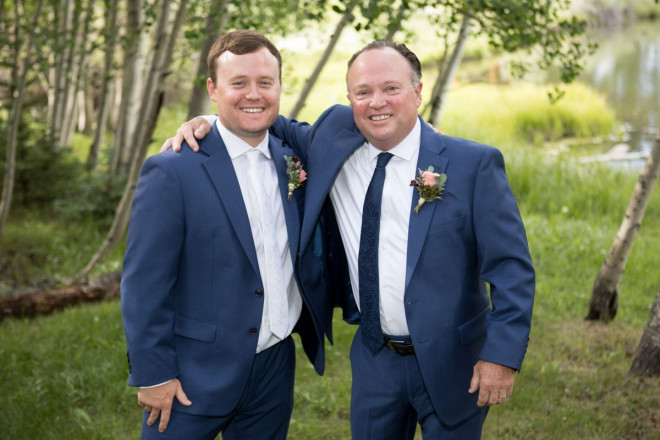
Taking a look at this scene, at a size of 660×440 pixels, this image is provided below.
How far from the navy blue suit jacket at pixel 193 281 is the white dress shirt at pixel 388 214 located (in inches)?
12.6

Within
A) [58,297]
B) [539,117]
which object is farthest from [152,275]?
[539,117]

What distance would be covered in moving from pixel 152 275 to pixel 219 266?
10.5 inches

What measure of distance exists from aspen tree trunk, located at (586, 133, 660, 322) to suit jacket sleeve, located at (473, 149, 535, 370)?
298 cm

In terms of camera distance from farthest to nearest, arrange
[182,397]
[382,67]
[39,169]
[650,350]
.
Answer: [39,169]
[650,350]
[382,67]
[182,397]

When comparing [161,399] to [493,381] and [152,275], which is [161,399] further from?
[493,381]

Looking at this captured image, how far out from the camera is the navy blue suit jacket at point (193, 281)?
2566 mm

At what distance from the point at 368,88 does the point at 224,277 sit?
3.18 feet

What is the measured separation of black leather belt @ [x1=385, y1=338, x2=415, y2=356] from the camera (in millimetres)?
2822

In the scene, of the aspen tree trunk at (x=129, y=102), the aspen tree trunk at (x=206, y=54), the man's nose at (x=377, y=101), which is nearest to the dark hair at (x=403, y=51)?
the man's nose at (x=377, y=101)

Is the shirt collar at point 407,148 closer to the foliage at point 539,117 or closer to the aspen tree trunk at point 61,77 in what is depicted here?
the aspen tree trunk at point 61,77

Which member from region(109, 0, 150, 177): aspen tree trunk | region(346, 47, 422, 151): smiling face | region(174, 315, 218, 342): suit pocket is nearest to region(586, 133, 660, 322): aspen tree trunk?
region(346, 47, 422, 151): smiling face

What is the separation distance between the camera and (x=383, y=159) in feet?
9.43

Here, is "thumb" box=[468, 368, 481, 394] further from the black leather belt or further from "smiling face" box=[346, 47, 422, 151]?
"smiling face" box=[346, 47, 422, 151]

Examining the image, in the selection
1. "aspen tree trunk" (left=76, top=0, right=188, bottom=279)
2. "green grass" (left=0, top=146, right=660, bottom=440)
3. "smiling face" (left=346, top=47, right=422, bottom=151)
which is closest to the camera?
"smiling face" (left=346, top=47, right=422, bottom=151)
